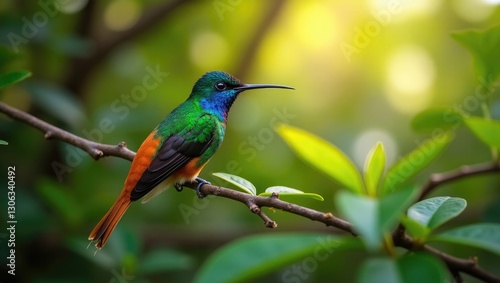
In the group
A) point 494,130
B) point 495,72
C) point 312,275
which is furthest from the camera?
point 312,275

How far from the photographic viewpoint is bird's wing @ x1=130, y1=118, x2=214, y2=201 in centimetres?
336

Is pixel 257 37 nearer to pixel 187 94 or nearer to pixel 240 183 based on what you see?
pixel 187 94

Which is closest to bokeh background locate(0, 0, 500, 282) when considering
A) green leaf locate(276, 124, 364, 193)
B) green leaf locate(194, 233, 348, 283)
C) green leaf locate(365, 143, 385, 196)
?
green leaf locate(365, 143, 385, 196)

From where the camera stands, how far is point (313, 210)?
70.8 inches

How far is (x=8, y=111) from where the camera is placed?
2.79m

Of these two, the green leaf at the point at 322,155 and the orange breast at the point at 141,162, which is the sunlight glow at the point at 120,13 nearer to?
the orange breast at the point at 141,162

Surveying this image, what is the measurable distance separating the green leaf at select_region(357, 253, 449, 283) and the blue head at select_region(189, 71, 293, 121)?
9.98 feet

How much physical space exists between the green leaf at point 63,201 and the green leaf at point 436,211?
3.12m

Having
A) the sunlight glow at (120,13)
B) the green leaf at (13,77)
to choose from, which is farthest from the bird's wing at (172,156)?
the sunlight glow at (120,13)

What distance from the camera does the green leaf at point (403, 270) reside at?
136cm

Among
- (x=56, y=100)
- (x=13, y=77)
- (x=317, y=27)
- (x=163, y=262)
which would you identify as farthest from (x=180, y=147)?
(x=317, y=27)

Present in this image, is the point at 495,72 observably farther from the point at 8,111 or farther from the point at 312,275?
the point at 312,275

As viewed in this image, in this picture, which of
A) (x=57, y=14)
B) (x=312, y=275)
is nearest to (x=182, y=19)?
(x=57, y=14)

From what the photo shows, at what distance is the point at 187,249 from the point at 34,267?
1444mm
